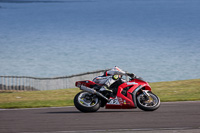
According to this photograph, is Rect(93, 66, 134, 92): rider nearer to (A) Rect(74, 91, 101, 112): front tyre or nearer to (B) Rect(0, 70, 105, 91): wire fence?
(A) Rect(74, 91, 101, 112): front tyre

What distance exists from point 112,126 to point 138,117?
57.0 inches

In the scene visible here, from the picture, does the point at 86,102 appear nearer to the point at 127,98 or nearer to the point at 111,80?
the point at 111,80

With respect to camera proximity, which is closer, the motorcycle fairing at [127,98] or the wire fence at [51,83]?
the motorcycle fairing at [127,98]

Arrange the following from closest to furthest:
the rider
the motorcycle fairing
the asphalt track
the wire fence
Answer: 1. the asphalt track
2. the motorcycle fairing
3. the rider
4. the wire fence

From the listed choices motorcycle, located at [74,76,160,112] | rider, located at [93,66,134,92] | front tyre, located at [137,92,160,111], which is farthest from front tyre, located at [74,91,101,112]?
front tyre, located at [137,92,160,111]

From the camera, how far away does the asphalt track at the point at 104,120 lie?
33.7ft

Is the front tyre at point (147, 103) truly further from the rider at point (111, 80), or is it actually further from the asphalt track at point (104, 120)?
the rider at point (111, 80)

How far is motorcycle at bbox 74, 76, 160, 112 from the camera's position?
41.4 ft

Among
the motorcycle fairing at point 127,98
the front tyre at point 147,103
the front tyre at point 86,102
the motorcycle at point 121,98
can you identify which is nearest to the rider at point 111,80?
the motorcycle at point 121,98

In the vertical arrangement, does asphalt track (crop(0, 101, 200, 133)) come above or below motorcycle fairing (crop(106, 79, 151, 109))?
below

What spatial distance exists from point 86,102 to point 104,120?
1.46 metres

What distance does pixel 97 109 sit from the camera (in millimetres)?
12852

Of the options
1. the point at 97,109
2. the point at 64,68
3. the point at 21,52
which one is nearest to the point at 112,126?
the point at 97,109

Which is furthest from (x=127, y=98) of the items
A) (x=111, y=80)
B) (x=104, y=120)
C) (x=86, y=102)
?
(x=104, y=120)
